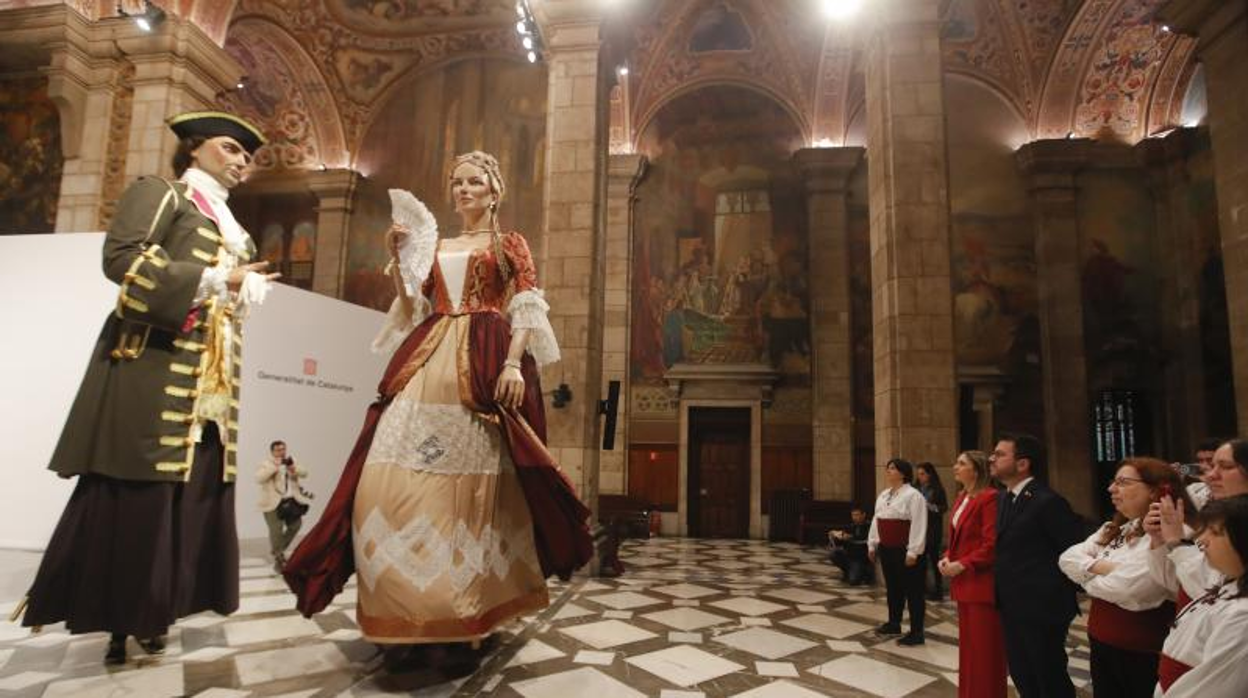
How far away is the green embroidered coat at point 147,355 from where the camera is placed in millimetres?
2463

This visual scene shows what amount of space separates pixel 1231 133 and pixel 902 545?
691 centimetres

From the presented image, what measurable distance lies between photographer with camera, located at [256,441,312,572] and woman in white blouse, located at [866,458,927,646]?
4.85 m

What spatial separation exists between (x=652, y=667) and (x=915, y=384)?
14.2ft

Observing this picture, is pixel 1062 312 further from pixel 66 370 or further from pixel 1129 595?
pixel 66 370

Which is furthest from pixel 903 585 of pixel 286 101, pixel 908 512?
pixel 286 101

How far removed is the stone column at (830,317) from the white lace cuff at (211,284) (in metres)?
11.4

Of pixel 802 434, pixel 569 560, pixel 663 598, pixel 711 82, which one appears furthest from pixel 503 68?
pixel 569 560

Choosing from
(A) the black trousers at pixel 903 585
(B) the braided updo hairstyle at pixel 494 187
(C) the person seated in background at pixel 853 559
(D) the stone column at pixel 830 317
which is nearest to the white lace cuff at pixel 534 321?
(B) the braided updo hairstyle at pixel 494 187

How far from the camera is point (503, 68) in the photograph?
1343cm

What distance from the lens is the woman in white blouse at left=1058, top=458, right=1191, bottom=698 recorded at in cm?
203

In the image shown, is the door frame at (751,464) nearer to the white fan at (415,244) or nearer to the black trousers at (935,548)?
the black trousers at (935,548)

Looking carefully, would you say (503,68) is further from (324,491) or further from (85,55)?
(324,491)

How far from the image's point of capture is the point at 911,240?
21.7ft

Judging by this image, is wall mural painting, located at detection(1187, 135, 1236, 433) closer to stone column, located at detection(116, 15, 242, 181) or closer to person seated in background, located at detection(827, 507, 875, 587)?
person seated in background, located at detection(827, 507, 875, 587)
